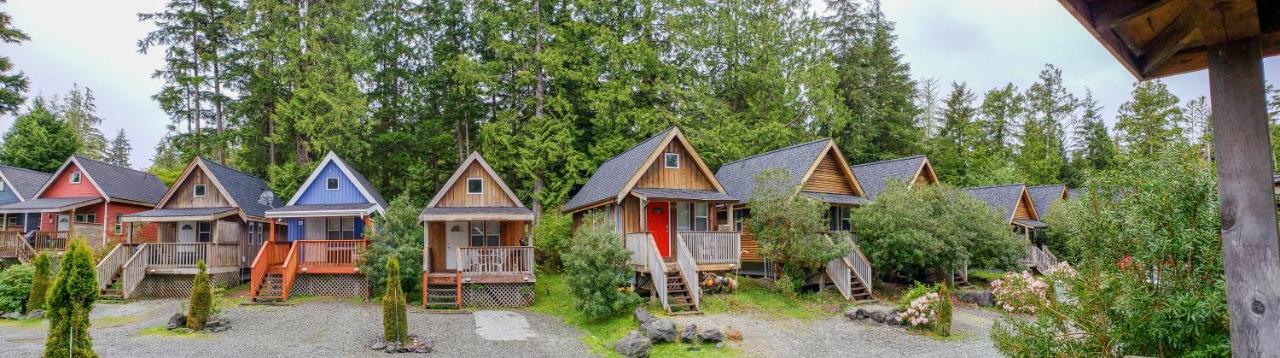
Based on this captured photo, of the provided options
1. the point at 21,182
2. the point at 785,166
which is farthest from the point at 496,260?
the point at 21,182

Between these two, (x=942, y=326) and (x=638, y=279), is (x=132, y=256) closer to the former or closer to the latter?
(x=638, y=279)

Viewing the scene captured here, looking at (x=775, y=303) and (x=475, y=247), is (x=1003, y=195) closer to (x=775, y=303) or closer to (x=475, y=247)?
(x=775, y=303)

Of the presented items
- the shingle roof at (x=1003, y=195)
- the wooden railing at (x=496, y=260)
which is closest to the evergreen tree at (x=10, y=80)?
the wooden railing at (x=496, y=260)

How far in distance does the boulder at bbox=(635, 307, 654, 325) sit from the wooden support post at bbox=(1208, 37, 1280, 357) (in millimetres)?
12784

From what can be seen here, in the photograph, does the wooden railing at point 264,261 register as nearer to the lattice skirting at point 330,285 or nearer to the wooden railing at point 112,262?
the lattice skirting at point 330,285

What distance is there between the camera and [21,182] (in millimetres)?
30484

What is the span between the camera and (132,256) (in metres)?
21.4

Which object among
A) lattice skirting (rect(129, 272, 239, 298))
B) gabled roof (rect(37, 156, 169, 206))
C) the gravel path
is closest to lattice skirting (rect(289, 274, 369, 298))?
lattice skirting (rect(129, 272, 239, 298))

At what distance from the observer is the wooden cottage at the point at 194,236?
21.8 m

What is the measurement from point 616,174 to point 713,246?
15.8 feet

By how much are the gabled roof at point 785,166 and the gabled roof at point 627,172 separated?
8.74 feet

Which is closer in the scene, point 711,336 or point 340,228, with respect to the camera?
point 711,336

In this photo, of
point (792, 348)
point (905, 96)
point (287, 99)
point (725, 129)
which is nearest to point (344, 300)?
point (792, 348)

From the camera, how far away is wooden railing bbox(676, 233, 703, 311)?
18.2 metres
